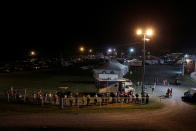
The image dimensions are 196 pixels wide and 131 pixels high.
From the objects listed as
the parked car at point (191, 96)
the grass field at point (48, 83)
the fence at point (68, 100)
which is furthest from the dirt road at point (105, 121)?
the grass field at point (48, 83)

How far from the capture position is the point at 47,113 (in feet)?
45.0

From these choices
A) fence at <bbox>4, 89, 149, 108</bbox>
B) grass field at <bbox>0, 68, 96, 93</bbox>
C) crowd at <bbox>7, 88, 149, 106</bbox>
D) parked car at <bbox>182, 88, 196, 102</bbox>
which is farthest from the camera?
grass field at <bbox>0, 68, 96, 93</bbox>

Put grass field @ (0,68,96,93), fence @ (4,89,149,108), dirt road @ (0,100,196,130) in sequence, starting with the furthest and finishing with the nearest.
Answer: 1. grass field @ (0,68,96,93)
2. fence @ (4,89,149,108)
3. dirt road @ (0,100,196,130)

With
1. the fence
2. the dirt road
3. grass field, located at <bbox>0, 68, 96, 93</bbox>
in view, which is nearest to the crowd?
the fence

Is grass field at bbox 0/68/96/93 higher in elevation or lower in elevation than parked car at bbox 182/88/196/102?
higher

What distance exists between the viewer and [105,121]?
12.4 m

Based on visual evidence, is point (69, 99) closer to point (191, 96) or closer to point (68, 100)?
point (68, 100)

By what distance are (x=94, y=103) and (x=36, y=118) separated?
6008mm

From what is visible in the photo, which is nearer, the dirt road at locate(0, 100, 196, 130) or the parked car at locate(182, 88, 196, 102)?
the dirt road at locate(0, 100, 196, 130)

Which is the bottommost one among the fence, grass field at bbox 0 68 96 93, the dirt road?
the dirt road

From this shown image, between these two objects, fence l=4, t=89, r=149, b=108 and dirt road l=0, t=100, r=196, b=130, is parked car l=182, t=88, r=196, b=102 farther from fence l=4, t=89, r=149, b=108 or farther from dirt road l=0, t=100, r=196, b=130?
dirt road l=0, t=100, r=196, b=130

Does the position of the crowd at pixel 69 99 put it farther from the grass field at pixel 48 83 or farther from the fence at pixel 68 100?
the grass field at pixel 48 83

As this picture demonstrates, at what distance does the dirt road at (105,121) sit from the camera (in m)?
11.4

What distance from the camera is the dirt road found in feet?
37.5
